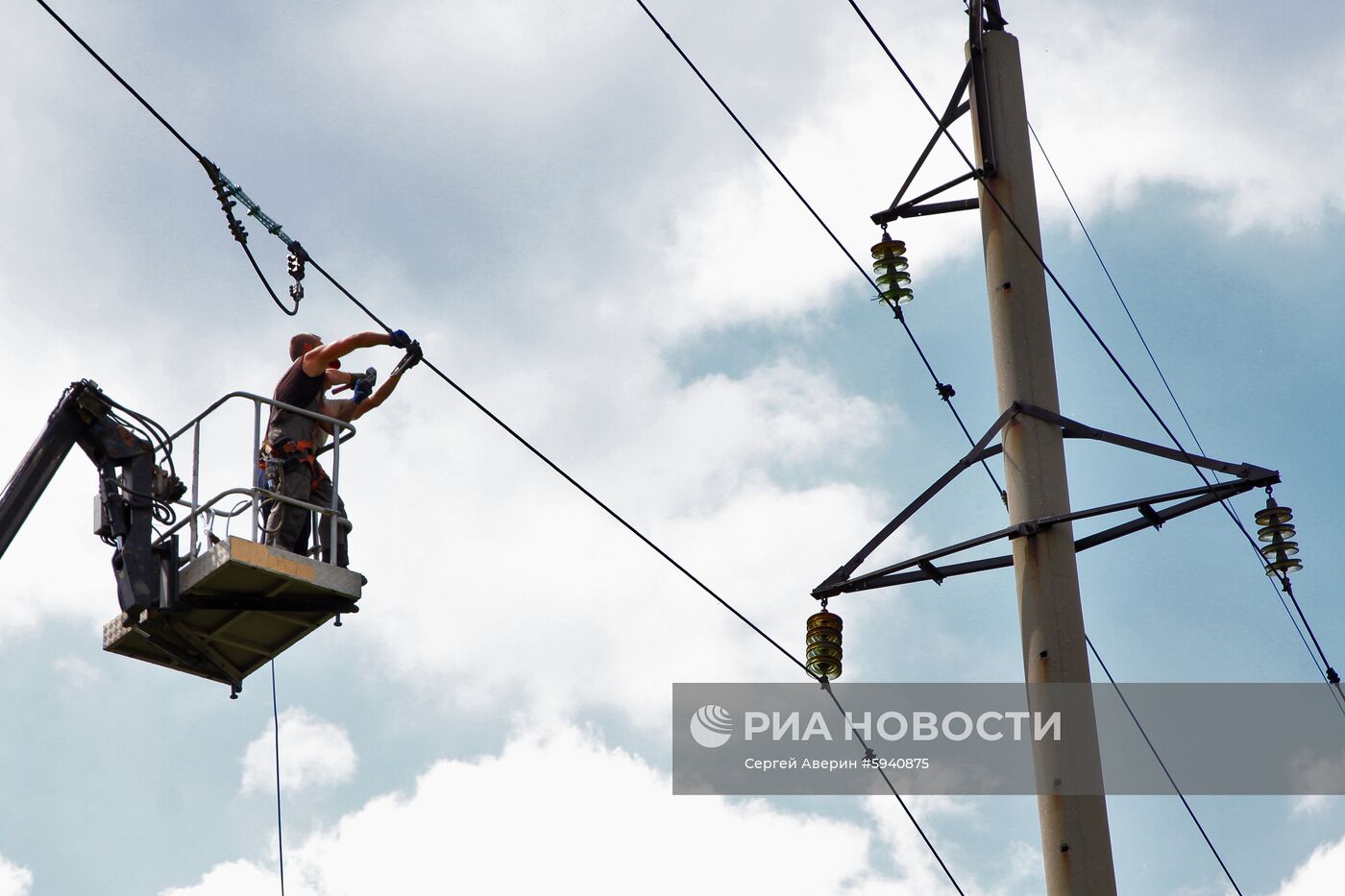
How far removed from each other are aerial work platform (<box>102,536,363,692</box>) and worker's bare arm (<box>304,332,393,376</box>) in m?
1.58

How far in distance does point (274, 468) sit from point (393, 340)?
123 centimetres

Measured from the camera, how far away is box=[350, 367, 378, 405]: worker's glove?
472 inches

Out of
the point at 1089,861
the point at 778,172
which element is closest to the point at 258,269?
the point at 778,172

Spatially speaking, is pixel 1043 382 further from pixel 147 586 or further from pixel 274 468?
pixel 147 586

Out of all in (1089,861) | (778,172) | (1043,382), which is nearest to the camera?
(1089,861)

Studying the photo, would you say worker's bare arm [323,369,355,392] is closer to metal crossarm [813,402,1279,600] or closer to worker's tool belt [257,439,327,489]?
worker's tool belt [257,439,327,489]

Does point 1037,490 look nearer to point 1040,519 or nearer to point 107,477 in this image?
point 1040,519

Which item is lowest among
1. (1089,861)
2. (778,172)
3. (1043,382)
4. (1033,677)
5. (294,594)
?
(1089,861)

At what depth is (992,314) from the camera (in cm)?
1060

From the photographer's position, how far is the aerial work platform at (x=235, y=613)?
10.8m

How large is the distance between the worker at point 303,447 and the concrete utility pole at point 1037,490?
424 cm

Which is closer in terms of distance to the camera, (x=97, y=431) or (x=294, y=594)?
(x=294, y=594)

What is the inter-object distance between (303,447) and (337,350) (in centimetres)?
75

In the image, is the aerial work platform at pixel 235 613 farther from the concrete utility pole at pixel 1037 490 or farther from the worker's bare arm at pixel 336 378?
the concrete utility pole at pixel 1037 490
